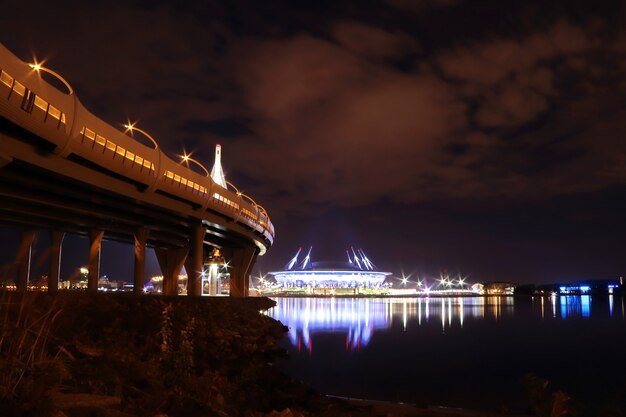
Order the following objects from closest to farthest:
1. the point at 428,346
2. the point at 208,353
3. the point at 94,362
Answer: the point at 94,362 < the point at 208,353 < the point at 428,346

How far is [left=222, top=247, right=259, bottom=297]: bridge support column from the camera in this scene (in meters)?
69.4

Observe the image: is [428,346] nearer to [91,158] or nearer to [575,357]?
[575,357]

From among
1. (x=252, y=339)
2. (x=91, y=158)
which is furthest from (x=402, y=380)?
(x=91, y=158)

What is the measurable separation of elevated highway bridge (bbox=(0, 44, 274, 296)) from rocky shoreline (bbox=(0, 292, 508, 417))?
54.3 inches

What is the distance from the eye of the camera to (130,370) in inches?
466

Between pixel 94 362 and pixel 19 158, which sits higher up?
pixel 19 158

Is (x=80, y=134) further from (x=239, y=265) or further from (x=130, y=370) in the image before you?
(x=239, y=265)

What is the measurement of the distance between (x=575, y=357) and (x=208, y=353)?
2530cm

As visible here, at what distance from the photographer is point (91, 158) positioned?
82.9ft

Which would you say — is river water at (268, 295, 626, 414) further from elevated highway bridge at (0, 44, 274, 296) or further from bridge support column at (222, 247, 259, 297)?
bridge support column at (222, 247, 259, 297)

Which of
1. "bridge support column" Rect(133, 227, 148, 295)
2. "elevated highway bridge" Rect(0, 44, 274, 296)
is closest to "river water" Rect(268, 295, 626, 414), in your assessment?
"elevated highway bridge" Rect(0, 44, 274, 296)

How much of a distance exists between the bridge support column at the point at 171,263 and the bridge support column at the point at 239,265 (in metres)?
6.25

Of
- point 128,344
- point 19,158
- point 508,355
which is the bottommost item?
point 508,355

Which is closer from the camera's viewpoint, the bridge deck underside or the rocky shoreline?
the rocky shoreline
